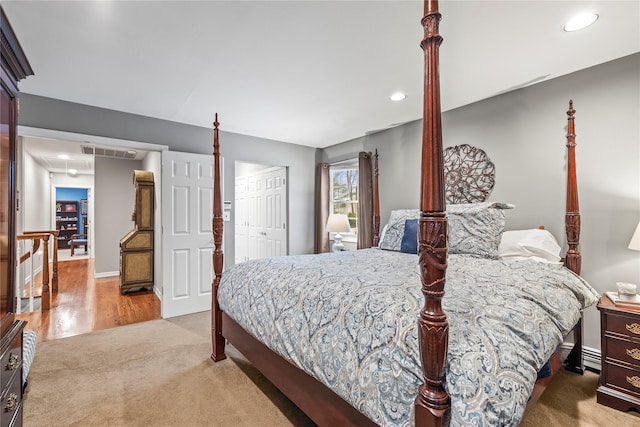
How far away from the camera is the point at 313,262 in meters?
2.15

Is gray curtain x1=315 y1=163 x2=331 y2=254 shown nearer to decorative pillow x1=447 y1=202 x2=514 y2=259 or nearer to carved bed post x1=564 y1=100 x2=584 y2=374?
decorative pillow x1=447 y1=202 x2=514 y2=259

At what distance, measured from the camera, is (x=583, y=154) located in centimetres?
246

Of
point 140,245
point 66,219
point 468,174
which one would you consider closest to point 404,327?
point 468,174

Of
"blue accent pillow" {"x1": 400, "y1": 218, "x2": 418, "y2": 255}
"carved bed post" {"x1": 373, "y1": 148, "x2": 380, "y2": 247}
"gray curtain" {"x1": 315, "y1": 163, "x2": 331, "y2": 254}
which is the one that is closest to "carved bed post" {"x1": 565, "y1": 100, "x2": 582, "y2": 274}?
"blue accent pillow" {"x1": 400, "y1": 218, "x2": 418, "y2": 255}

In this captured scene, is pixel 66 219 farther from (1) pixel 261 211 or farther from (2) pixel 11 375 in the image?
(2) pixel 11 375

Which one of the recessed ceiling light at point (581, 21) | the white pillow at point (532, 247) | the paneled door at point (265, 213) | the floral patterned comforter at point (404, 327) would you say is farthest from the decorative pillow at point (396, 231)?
the paneled door at point (265, 213)

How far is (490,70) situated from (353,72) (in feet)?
3.74

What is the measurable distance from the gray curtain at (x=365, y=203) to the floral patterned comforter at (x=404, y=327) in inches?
82.7

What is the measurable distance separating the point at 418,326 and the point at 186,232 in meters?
3.47

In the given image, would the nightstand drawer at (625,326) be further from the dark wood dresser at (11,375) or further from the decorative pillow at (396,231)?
the dark wood dresser at (11,375)

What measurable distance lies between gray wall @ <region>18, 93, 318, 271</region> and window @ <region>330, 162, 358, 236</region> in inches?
15.7

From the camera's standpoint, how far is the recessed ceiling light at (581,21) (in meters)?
1.81

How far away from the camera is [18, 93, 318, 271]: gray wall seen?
3012 mm

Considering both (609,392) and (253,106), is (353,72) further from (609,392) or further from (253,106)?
(609,392)
